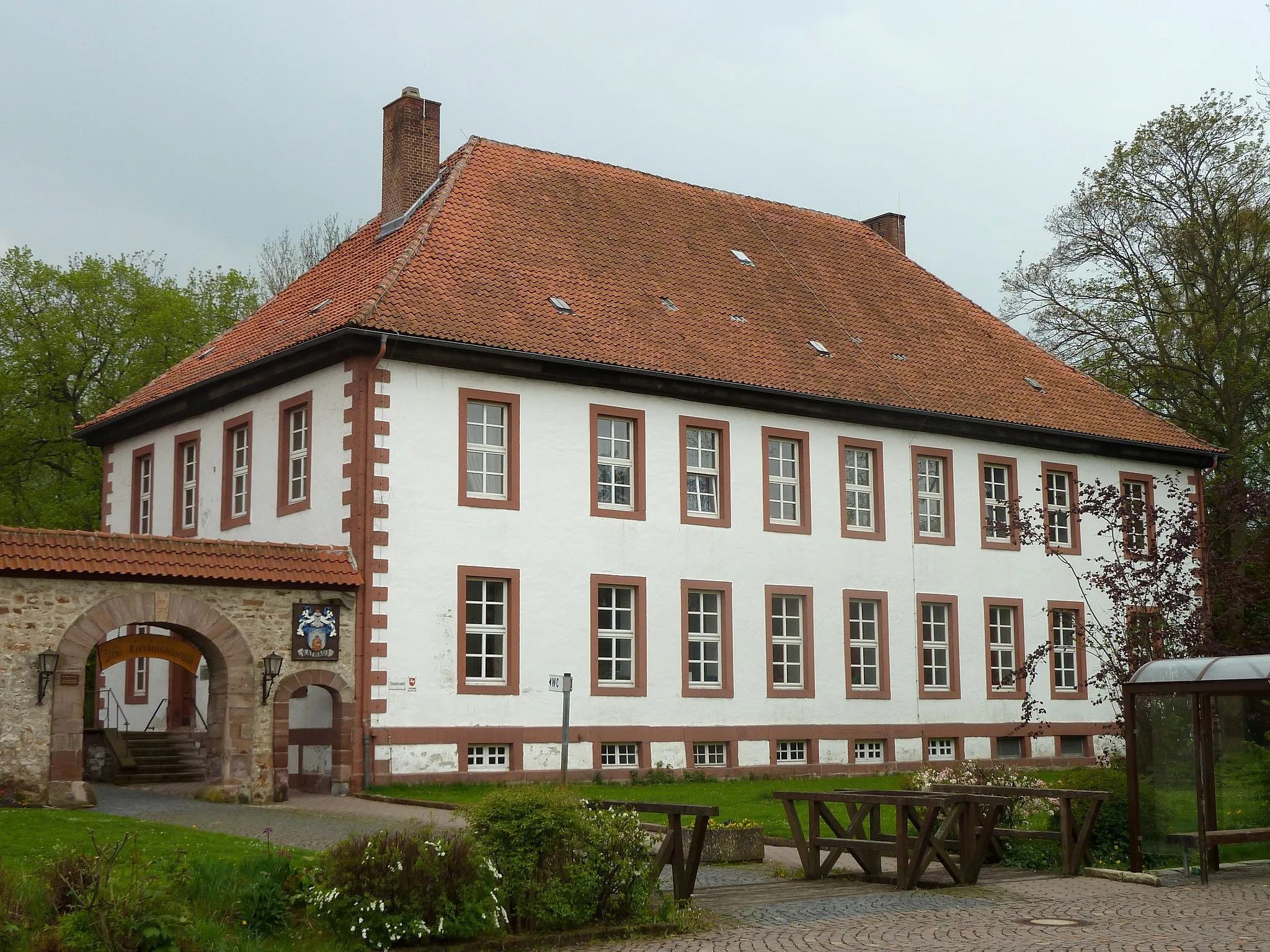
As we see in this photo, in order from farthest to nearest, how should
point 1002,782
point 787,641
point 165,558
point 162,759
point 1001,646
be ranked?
point 1001,646 < point 787,641 < point 162,759 < point 165,558 < point 1002,782

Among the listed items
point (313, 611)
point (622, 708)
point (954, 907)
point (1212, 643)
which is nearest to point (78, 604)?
point (313, 611)

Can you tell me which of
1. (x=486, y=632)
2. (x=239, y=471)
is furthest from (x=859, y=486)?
(x=239, y=471)

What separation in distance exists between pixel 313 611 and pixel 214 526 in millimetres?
5880

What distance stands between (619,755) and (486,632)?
3.00 metres

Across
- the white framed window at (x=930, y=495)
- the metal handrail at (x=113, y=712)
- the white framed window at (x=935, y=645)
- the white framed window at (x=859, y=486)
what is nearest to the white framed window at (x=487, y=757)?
the white framed window at (x=859, y=486)

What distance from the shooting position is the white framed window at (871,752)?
28031 mm

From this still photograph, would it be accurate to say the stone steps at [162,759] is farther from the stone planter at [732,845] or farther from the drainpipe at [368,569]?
the stone planter at [732,845]

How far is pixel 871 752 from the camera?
2825cm

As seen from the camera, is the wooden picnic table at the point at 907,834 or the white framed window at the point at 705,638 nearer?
the wooden picnic table at the point at 907,834

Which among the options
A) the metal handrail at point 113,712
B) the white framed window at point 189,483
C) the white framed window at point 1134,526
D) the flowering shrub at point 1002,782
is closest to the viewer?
the flowering shrub at point 1002,782

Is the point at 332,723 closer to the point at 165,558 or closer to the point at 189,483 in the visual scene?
the point at 165,558

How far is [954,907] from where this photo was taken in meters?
12.3

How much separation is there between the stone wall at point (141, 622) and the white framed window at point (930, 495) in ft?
38.1

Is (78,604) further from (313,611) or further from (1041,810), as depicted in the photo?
(1041,810)
